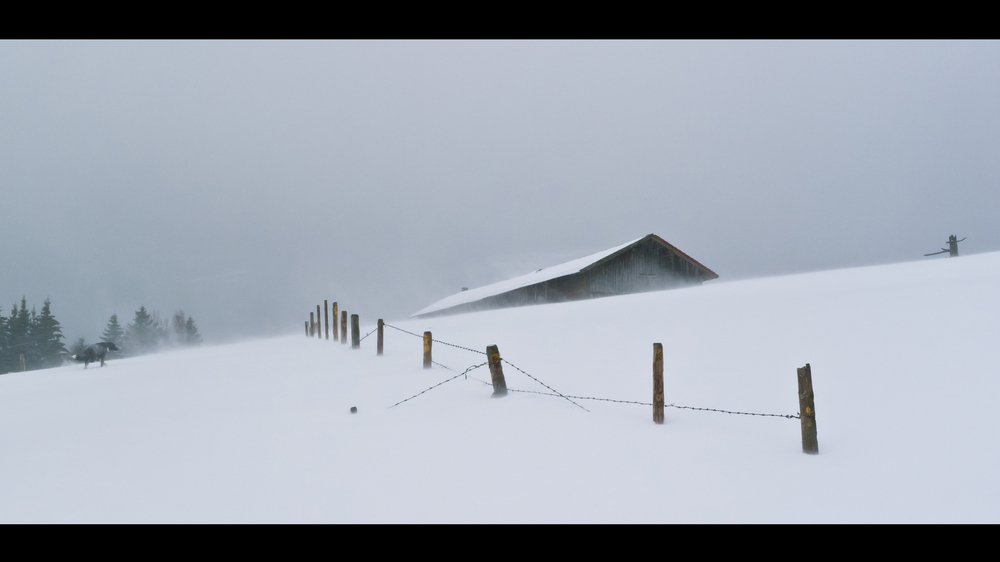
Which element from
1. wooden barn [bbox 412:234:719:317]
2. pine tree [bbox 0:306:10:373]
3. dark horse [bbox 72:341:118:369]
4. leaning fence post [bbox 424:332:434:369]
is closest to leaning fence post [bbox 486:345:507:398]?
leaning fence post [bbox 424:332:434:369]

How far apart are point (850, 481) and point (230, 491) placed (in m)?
5.81

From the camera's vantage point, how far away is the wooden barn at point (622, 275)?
23.5 metres

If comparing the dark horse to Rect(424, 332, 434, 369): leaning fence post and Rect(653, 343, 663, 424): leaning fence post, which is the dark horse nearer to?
Rect(424, 332, 434, 369): leaning fence post

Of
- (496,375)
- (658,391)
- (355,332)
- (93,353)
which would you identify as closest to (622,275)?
(355,332)

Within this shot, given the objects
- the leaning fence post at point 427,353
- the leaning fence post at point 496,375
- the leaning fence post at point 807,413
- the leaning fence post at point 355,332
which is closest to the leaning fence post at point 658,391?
the leaning fence post at point 807,413

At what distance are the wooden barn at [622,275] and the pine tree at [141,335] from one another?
76.5 metres

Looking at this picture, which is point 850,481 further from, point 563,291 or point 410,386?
point 563,291

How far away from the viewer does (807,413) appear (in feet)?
15.2

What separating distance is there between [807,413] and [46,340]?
7314 centimetres

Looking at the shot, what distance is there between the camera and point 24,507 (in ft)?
13.8

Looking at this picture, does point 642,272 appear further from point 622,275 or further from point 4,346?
point 4,346
